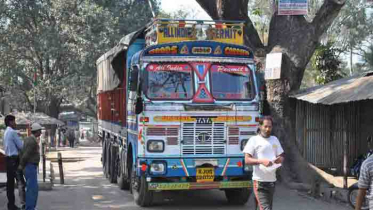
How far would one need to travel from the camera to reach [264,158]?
312 inches

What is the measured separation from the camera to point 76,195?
48.4 ft

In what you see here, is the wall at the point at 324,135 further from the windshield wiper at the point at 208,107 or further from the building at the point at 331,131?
the windshield wiper at the point at 208,107

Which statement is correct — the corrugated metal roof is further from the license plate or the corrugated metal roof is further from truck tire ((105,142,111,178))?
truck tire ((105,142,111,178))

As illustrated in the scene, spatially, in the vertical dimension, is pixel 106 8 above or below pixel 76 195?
above

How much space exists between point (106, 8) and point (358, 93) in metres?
32.7

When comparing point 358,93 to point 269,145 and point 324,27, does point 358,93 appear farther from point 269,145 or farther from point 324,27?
point 269,145

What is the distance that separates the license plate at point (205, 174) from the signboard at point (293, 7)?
5.52m

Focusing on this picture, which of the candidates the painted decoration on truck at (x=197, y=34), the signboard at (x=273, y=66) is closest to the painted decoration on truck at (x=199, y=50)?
the painted decoration on truck at (x=197, y=34)

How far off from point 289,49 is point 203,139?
5.77m

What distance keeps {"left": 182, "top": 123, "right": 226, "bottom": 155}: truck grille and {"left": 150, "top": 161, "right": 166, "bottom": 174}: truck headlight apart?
1.55 feet

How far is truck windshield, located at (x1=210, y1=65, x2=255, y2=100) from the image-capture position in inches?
461

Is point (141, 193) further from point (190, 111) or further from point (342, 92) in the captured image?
point (342, 92)

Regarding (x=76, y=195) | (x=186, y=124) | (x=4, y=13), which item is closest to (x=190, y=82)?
(x=186, y=124)

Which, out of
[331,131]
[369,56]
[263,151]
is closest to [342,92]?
[331,131]
